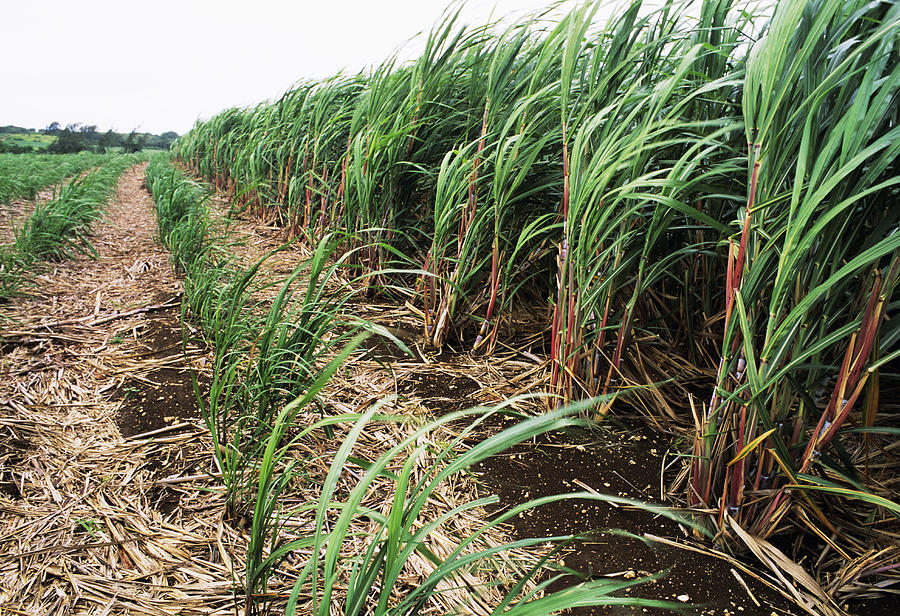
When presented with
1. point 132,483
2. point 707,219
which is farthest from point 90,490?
point 707,219

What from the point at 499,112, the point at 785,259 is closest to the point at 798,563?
the point at 785,259

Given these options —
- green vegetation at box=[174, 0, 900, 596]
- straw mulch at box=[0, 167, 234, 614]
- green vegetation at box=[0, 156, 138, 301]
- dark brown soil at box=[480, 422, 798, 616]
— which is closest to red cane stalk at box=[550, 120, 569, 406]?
green vegetation at box=[174, 0, 900, 596]

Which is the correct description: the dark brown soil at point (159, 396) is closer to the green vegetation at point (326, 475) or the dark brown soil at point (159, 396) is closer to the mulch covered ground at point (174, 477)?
the mulch covered ground at point (174, 477)

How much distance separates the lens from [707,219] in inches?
33.8

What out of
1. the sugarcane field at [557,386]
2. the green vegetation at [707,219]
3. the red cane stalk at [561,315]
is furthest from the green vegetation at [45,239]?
the red cane stalk at [561,315]

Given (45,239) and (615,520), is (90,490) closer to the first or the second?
→ (615,520)

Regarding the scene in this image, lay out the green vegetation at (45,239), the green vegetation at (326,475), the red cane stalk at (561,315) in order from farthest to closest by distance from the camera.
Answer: the green vegetation at (45,239)
the red cane stalk at (561,315)
the green vegetation at (326,475)

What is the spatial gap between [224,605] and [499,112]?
55.3 inches

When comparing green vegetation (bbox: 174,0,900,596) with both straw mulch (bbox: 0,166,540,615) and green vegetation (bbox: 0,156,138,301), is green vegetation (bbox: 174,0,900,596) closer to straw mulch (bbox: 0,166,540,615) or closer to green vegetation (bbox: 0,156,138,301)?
straw mulch (bbox: 0,166,540,615)

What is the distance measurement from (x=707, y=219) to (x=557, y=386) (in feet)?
1.76

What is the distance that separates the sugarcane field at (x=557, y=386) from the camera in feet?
2.41

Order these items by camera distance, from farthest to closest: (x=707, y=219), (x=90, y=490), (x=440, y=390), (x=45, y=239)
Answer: (x=45, y=239) < (x=440, y=390) < (x=90, y=490) < (x=707, y=219)

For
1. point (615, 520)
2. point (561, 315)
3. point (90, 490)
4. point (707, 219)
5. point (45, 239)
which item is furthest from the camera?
point (45, 239)

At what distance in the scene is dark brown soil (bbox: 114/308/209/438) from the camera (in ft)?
4.34
